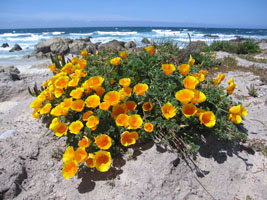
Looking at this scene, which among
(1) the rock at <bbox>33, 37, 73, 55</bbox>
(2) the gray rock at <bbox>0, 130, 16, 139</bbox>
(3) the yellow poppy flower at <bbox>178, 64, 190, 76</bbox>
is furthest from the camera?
(1) the rock at <bbox>33, 37, 73, 55</bbox>

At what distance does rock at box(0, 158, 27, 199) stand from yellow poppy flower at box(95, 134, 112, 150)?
859 mm

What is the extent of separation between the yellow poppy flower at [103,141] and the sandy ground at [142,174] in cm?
27

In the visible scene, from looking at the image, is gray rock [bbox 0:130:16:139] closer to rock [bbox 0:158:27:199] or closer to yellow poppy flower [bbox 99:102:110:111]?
rock [bbox 0:158:27:199]

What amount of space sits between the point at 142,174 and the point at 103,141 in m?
0.52

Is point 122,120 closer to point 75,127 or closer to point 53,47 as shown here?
point 75,127

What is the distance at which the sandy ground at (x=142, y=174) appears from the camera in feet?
5.97

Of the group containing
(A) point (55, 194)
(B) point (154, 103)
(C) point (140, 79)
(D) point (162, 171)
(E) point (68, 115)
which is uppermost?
(C) point (140, 79)

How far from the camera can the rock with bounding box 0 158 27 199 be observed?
1.79m

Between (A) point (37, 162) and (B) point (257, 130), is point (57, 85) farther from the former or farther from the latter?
(B) point (257, 130)

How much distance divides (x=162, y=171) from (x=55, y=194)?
3.56 ft

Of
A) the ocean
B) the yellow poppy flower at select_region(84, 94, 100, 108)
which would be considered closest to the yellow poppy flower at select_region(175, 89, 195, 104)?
the yellow poppy flower at select_region(84, 94, 100, 108)

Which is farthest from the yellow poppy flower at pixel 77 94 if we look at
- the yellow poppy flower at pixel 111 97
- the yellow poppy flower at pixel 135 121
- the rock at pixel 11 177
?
the rock at pixel 11 177

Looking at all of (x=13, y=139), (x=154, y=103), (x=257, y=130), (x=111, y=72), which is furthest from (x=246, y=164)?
(x=13, y=139)

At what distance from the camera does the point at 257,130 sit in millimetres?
2512
